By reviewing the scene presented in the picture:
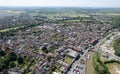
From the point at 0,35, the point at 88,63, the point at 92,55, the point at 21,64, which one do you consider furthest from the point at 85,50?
the point at 0,35

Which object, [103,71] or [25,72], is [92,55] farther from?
[25,72]

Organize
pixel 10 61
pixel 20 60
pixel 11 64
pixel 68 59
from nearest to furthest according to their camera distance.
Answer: pixel 11 64
pixel 10 61
pixel 20 60
pixel 68 59

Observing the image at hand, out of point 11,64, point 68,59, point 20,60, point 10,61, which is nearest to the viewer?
point 11,64

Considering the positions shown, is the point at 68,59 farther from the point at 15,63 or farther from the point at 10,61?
the point at 10,61

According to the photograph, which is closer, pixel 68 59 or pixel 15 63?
pixel 15 63

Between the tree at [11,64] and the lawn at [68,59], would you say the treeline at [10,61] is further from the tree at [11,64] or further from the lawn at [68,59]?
the lawn at [68,59]

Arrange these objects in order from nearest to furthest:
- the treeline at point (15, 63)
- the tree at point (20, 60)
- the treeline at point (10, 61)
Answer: the treeline at point (15, 63) → the treeline at point (10, 61) → the tree at point (20, 60)

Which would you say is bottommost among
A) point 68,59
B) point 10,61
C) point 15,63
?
point 68,59

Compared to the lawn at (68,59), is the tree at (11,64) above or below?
above

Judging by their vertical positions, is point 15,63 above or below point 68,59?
above

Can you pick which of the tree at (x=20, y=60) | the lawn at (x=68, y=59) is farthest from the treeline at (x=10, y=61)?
the lawn at (x=68, y=59)

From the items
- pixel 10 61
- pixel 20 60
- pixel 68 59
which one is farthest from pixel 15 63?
pixel 68 59
